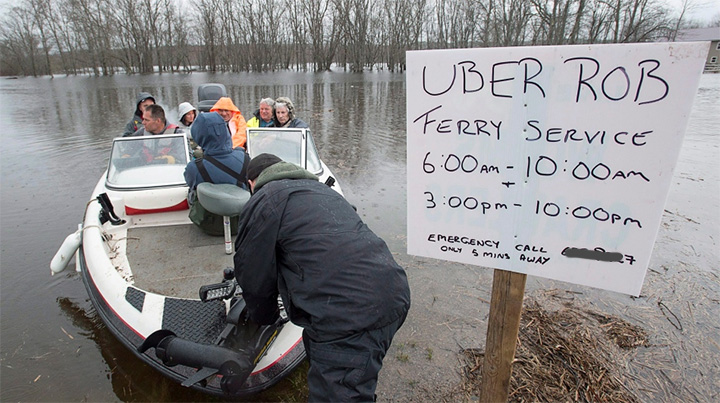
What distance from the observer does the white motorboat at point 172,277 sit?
2551 mm

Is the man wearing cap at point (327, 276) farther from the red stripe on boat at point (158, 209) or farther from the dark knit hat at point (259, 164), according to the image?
the red stripe on boat at point (158, 209)

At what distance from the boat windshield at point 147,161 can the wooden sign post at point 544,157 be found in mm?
3533

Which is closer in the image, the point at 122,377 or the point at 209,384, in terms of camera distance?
the point at 209,384

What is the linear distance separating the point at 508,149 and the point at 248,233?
4.10ft

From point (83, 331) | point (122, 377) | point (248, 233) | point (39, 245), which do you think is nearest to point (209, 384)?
point (122, 377)

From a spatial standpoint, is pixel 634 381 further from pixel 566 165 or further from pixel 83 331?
pixel 83 331

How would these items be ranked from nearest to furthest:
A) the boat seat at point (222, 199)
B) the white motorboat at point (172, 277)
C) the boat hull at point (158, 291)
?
the white motorboat at point (172, 277), the boat hull at point (158, 291), the boat seat at point (222, 199)

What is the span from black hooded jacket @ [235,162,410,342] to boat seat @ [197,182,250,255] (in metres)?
1.53

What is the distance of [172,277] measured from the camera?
342 cm

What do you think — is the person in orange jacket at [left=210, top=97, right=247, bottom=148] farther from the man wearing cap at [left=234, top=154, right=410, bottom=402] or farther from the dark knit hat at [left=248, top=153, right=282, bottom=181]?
the man wearing cap at [left=234, top=154, right=410, bottom=402]

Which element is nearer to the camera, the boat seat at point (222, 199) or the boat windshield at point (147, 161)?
the boat seat at point (222, 199)

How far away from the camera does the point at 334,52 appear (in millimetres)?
50344

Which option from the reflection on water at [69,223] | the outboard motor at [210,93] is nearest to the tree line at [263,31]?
the reflection on water at [69,223]

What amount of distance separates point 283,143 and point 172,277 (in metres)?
2.15
